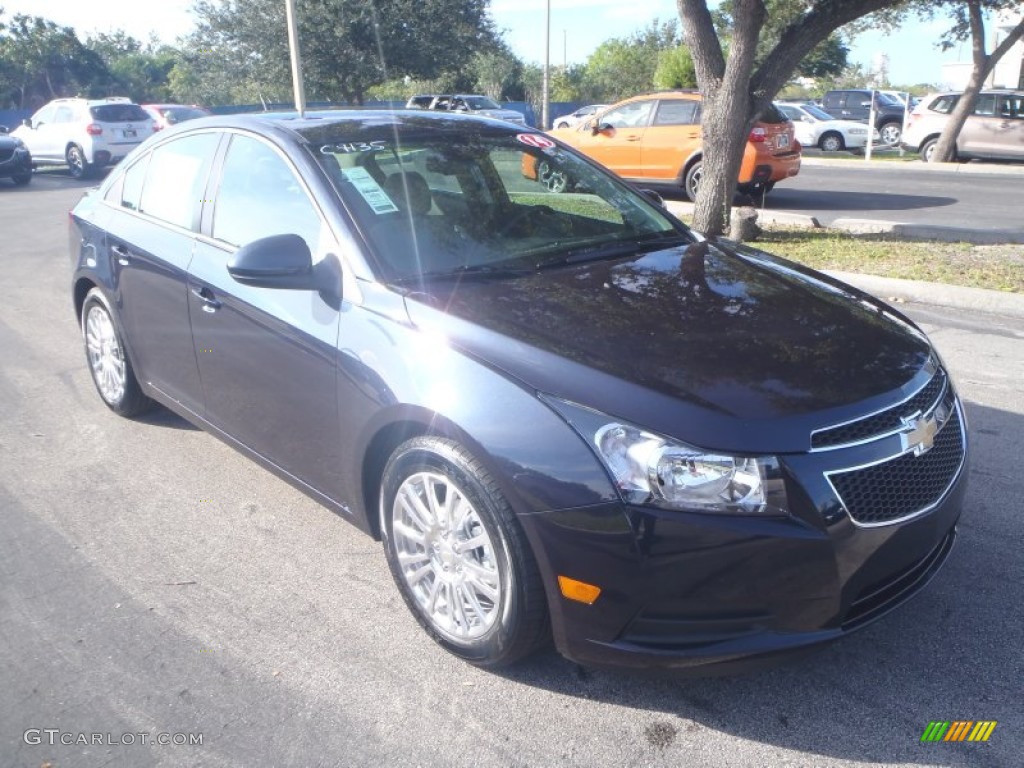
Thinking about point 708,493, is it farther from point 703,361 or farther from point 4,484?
point 4,484

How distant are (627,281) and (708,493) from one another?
4.04 ft

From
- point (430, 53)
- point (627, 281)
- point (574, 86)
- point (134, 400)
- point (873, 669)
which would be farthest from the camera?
point (574, 86)

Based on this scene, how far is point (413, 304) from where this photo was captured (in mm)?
3107

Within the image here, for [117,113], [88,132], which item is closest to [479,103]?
[117,113]

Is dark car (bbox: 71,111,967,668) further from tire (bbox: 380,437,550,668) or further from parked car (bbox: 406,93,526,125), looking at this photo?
parked car (bbox: 406,93,526,125)

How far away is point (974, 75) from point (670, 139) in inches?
399

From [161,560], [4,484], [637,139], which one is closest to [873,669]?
[161,560]

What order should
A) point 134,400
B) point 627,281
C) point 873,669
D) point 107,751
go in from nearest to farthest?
1. point 107,751
2. point 873,669
3. point 627,281
4. point 134,400

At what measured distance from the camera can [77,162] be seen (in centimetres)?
2152

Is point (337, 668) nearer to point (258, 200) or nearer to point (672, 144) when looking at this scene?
point (258, 200)

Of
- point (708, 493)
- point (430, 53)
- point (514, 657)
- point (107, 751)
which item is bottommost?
point (107, 751)

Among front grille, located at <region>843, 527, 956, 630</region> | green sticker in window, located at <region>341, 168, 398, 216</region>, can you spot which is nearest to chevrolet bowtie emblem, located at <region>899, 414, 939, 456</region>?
front grille, located at <region>843, 527, 956, 630</region>

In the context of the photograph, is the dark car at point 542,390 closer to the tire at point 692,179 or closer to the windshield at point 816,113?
the tire at point 692,179

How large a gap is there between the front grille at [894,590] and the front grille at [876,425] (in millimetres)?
432
